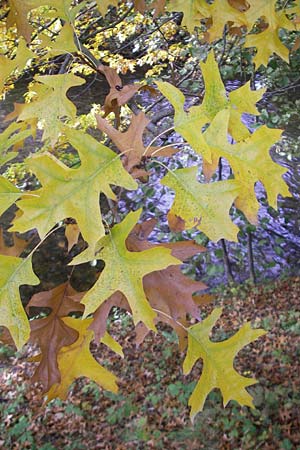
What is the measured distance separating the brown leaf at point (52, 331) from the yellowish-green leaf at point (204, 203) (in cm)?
36

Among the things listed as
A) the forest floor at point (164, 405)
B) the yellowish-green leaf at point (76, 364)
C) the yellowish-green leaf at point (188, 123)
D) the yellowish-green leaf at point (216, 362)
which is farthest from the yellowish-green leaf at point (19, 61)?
the forest floor at point (164, 405)

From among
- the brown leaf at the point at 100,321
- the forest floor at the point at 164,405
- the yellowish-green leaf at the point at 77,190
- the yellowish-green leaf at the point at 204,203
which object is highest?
the yellowish-green leaf at the point at 77,190

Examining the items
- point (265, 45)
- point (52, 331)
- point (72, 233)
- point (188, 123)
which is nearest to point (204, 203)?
point (188, 123)

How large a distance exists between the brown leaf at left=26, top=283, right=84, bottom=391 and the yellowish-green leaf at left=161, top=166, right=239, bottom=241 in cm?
36

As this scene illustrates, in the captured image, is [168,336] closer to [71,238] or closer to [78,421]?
[78,421]

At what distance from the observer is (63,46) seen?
1352 millimetres

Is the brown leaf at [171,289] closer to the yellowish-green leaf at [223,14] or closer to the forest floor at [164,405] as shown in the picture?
the yellowish-green leaf at [223,14]

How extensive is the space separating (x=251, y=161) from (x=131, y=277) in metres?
0.38

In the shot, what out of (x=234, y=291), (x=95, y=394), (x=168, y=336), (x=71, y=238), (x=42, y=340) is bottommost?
(x=234, y=291)

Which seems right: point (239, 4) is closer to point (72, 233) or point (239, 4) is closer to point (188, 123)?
point (188, 123)

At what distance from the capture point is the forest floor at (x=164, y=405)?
319cm

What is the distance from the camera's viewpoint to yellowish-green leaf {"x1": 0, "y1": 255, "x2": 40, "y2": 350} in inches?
41.3

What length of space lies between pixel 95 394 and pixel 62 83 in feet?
10.5

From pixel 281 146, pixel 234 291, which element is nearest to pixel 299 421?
pixel 234 291
